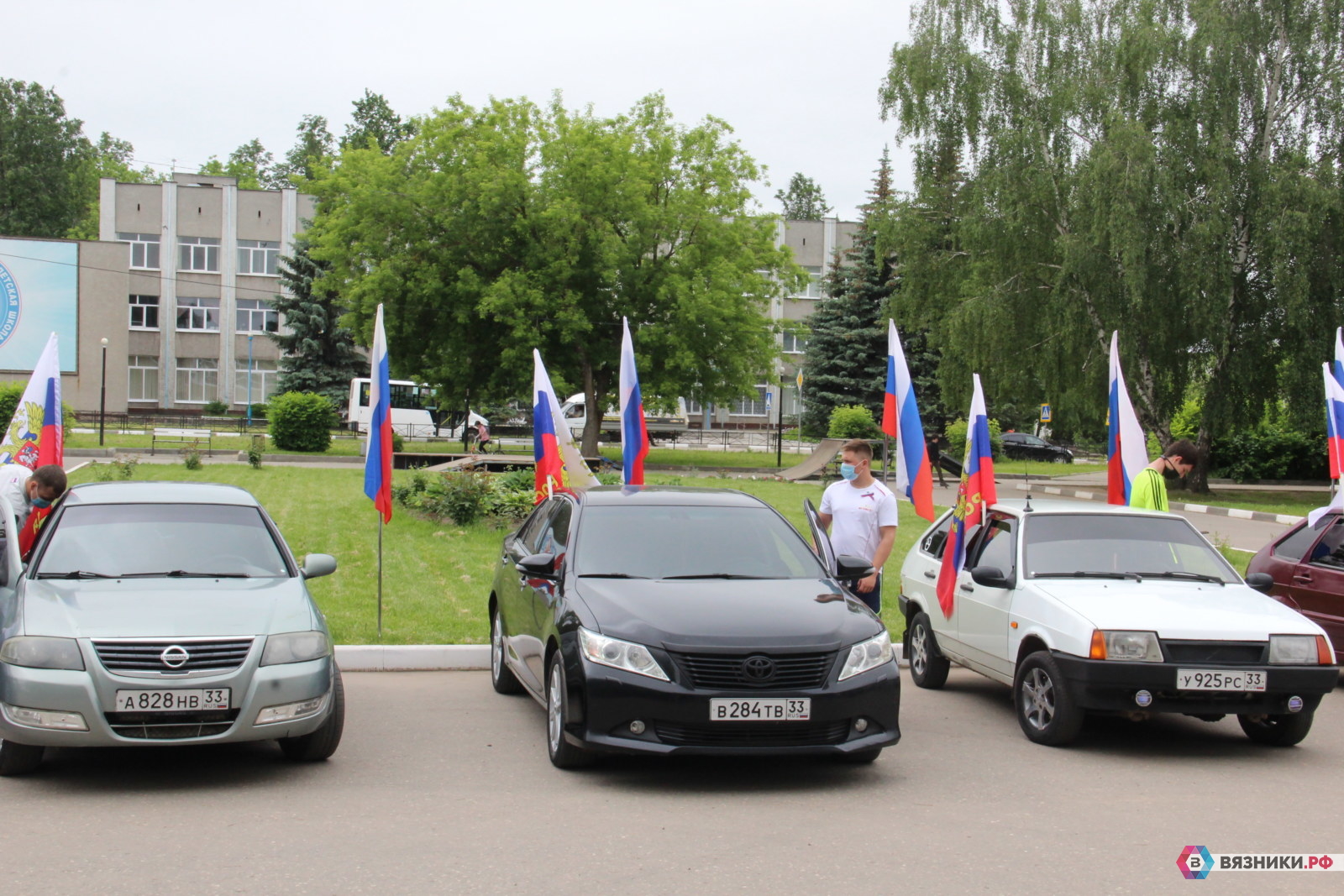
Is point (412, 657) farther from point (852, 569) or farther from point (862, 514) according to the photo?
point (852, 569)

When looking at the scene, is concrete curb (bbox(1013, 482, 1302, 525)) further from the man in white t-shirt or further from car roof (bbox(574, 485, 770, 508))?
car roof (bbox(574, 485, 770, 508))

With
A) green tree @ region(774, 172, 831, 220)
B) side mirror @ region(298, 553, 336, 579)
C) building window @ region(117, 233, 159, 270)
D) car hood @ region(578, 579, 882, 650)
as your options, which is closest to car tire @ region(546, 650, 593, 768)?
car hood @ region(578, 579, 882, 650)

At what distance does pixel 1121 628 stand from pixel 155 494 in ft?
19.1

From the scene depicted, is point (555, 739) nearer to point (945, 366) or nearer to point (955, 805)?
point (955, 805)

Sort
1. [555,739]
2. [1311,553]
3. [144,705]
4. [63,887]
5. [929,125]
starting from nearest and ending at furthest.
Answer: [63,887], [144,705], [555,739], [1311,553], [929,125]

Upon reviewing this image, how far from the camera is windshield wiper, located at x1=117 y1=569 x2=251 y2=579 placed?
6.94 m

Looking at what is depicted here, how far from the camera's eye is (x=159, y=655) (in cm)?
596

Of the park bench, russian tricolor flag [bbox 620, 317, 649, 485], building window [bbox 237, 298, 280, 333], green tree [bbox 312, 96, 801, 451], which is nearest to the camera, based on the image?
russian tricolor flag [bbox 620, 317, 649, 485]

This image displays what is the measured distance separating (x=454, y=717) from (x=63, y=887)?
137 inches

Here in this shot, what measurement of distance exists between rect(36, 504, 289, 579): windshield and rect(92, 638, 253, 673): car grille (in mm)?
1063

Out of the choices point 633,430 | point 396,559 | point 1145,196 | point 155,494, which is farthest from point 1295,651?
point 1145,196

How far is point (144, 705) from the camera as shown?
5.87m

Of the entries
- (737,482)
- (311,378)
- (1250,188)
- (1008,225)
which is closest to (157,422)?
(311,378)

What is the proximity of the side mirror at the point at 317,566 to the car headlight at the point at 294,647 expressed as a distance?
0.80 m
